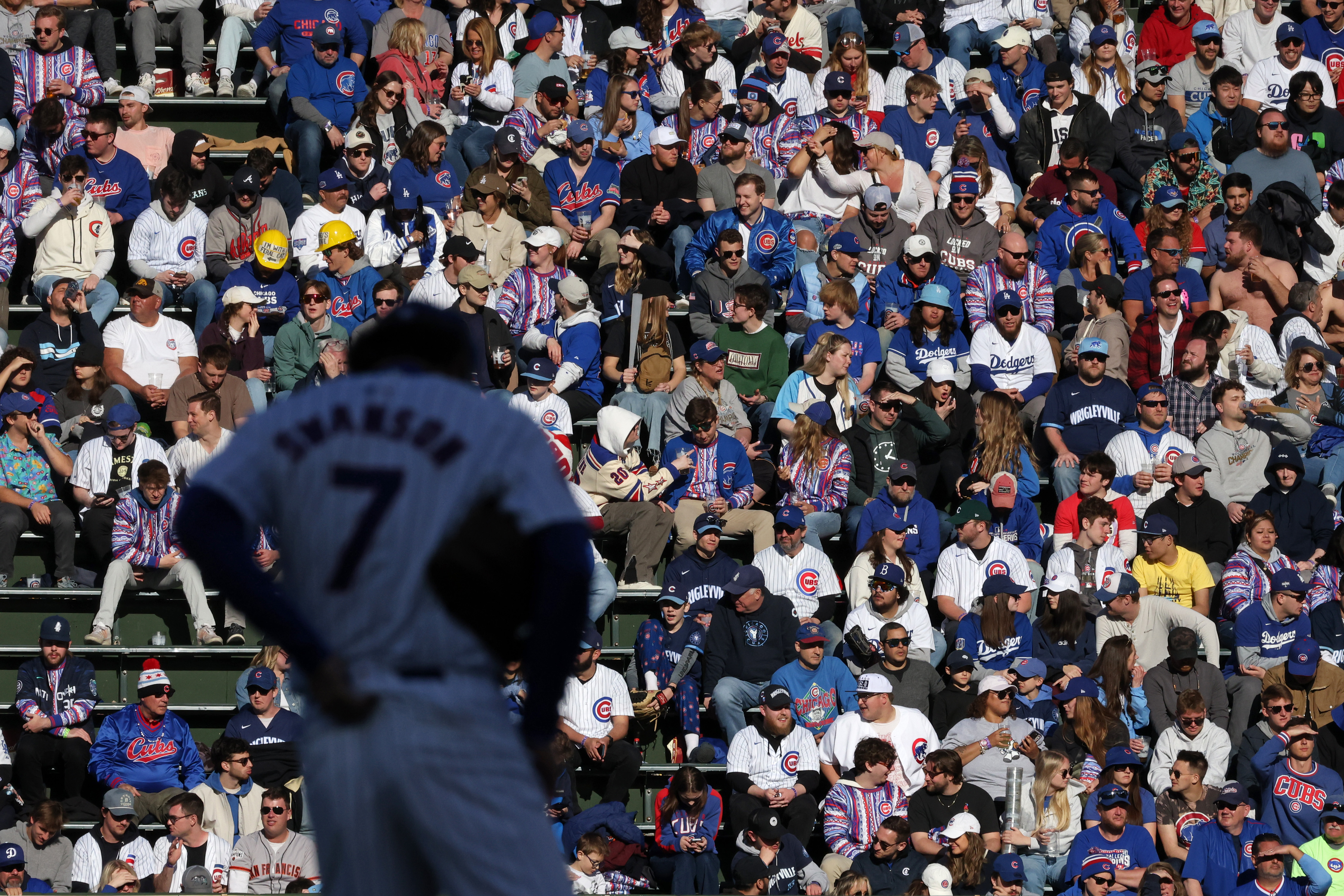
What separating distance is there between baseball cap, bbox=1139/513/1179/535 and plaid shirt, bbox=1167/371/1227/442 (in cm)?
144

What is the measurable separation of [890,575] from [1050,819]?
198cm

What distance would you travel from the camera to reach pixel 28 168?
51.8 feet

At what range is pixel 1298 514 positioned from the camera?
46.8 feet

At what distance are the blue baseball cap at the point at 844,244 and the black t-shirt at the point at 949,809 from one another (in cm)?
500

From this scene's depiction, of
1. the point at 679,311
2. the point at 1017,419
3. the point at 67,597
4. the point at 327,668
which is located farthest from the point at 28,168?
the point at 327,668

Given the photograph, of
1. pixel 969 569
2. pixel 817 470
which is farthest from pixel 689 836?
pixel 817 470

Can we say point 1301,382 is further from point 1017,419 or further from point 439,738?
point 439,738

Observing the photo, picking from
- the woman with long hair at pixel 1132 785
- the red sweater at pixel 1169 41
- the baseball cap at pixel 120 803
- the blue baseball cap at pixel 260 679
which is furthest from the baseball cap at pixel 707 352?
the red sweater at pixel 1169 41

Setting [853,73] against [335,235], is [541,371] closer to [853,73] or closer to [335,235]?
[335,235]

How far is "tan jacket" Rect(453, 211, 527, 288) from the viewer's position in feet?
49.9

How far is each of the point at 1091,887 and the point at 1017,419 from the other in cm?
408

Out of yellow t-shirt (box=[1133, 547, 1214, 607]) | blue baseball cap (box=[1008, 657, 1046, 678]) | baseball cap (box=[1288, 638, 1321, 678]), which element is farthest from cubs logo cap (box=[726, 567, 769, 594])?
baseball cap (box=[1288, 638, 1321, 678])

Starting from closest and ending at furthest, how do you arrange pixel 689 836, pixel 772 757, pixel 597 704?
pixel 689 836 → pixel 772 757 → pixel 597 704

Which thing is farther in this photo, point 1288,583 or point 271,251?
point 271,251
